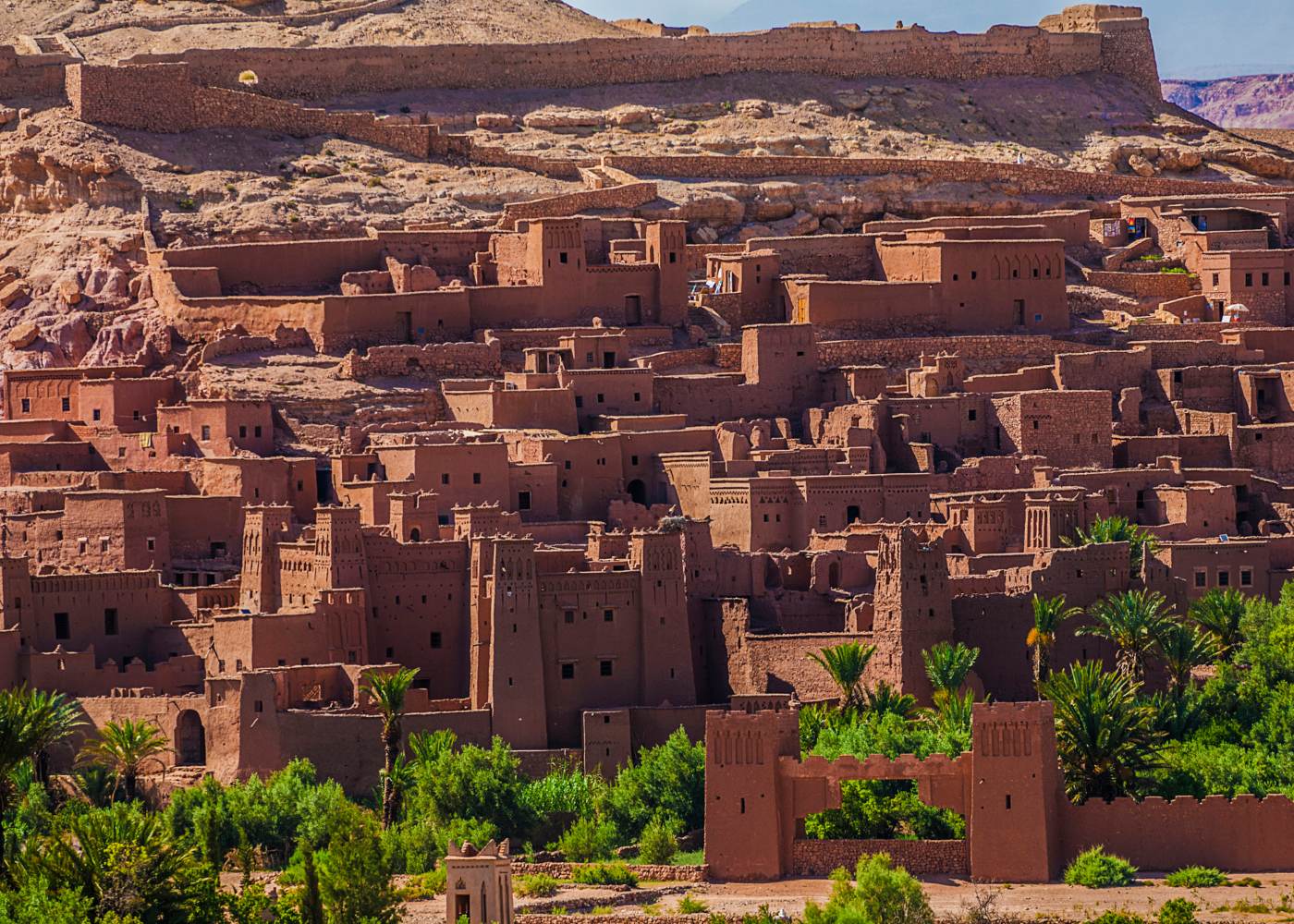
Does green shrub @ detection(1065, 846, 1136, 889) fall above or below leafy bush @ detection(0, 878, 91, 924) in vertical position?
below

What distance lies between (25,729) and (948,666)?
13462mm

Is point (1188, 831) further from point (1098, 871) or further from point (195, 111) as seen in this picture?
point (195, 111)

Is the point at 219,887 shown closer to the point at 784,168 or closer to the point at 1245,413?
the point at 1245,413

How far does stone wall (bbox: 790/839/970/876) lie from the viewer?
49.7 metres

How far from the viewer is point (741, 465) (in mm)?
61969

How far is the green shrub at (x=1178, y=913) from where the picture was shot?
4606 centimetres

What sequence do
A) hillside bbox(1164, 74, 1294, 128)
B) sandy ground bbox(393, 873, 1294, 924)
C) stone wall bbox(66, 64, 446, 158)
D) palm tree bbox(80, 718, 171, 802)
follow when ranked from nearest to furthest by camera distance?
sandy ground bbox(393, 873, 1294, 924), palm tree bbox(80, 718, 171, 802), stone wall bbox(66, 64, 446, 158), hillside bbox(1164, 74, 1294, 128)

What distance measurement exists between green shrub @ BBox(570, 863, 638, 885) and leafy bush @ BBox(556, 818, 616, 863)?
1000 mm

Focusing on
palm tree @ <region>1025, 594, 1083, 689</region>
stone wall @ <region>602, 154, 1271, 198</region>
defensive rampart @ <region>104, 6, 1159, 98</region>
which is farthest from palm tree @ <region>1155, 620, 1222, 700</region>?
defensive rampart @ <region>104, 6, 1159, 98</region>

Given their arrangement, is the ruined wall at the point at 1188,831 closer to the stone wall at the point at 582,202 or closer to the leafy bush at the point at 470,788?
the leafy bush at the point at 470,788

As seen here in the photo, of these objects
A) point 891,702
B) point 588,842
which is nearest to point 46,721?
point 588,842

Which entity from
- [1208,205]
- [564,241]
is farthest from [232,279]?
[1208,205]

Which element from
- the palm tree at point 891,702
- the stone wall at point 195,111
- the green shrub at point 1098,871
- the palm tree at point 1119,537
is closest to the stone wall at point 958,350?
the palm tree at point 1119,537

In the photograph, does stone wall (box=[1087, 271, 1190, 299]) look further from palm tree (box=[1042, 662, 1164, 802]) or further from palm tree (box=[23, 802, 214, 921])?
palm tree (box=[23, 802, 214, 921])
